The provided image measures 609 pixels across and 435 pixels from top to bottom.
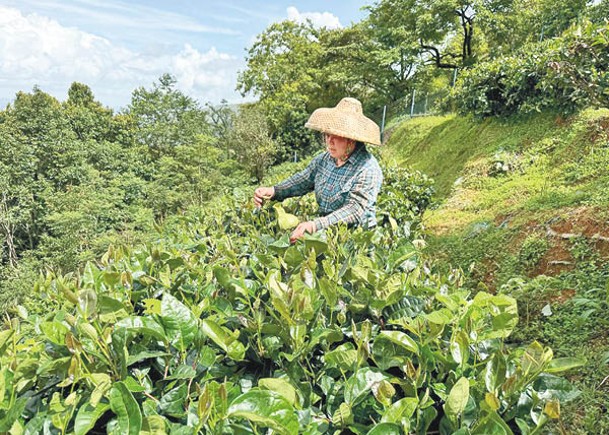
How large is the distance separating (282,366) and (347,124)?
79.5 inches

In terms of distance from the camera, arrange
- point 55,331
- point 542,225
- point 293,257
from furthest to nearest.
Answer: point 542,225
point 293,257
point 55,331

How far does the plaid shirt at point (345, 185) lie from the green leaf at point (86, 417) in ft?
5.81

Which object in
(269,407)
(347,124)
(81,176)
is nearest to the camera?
(269,407)

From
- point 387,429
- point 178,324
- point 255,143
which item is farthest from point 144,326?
point 255,143

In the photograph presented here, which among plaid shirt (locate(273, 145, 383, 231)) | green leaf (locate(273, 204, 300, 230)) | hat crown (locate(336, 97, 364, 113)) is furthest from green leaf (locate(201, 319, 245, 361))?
hat crown (locate(336, 97, 364, 113))

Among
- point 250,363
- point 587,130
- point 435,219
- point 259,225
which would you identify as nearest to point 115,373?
point 250,363

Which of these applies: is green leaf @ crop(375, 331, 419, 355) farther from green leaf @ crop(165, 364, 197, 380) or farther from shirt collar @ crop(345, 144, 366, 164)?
shirt collar @ crop(345, 144, 366, 164)

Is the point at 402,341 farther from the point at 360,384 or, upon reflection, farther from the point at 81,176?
the point at 81,176

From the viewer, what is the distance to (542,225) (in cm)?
440

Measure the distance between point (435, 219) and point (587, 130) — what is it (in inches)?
105

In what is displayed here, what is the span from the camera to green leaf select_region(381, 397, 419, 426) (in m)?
0.86

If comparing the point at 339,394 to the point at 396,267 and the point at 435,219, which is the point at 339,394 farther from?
the point at 435,219

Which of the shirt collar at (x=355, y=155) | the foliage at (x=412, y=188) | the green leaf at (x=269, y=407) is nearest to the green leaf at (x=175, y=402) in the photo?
the green leaf at (x=269, y=407)

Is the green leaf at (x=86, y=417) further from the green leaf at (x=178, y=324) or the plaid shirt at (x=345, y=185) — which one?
Result: the plaid shirt at (x=345, y=185)
